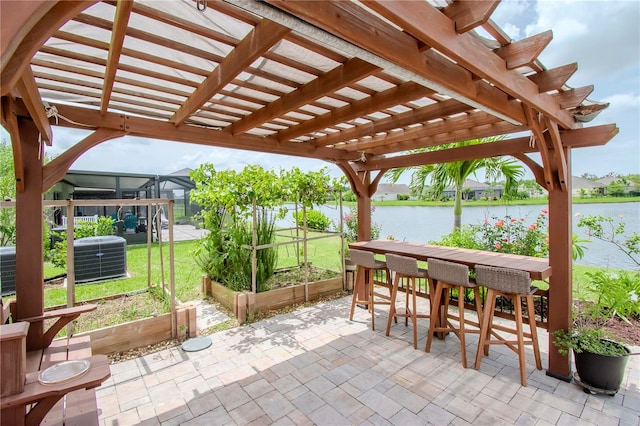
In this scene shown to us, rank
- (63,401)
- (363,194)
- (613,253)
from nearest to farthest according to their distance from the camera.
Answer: (63,401), (613,253), (363,194)

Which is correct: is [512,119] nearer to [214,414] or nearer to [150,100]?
[150,100]

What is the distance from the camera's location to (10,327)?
53.4 inches

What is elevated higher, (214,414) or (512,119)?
(512,119)

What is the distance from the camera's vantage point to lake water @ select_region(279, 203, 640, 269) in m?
4.40

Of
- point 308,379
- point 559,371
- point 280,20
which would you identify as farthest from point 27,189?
point 559,371

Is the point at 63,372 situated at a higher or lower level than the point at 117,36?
lower

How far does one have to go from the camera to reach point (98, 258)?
549 centimetres

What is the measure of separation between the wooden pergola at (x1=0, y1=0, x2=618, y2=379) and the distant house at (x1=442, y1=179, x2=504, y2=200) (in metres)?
2.59

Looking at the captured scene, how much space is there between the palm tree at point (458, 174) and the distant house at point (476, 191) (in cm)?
23

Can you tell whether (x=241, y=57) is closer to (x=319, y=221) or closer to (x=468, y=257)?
(x=468, y=257)

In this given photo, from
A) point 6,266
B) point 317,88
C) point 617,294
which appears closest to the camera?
point 317,88

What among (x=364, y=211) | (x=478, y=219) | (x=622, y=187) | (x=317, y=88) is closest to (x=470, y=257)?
(x=364, y=211)

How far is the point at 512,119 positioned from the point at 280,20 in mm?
2321

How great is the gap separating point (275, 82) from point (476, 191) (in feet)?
19.5
